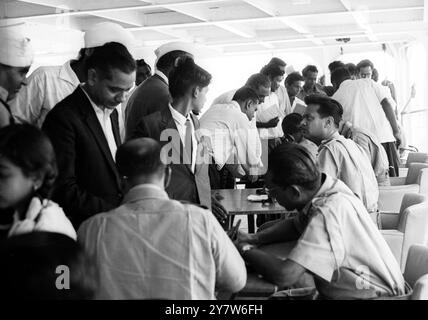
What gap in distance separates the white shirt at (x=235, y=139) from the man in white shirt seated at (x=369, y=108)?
512 millimetres

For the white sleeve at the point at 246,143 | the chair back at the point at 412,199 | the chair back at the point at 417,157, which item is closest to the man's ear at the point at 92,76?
the white sleeve at the point at 246,143

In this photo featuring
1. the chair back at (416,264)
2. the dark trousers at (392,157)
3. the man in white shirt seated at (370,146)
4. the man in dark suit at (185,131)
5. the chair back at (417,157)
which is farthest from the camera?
the chair back at (417,157)

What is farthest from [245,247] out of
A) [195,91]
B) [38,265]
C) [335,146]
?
[335,146]

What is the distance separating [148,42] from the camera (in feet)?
6.61

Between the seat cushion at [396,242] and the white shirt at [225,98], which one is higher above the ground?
the white shirt at [225,98]

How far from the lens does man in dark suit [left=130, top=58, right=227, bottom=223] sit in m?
1.88

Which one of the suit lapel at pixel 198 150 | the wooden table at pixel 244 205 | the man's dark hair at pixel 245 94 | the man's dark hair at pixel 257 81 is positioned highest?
the man's dark hair at pixel 257 81

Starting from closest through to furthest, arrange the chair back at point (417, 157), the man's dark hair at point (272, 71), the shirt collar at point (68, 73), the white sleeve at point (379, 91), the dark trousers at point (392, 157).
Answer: the shirt collar at point (68, 73), the man's dark hair at point (272, 71), the white sleeve at point (379, 91), the dark trousers at point (392, 157), the chair back at point (417, 157)

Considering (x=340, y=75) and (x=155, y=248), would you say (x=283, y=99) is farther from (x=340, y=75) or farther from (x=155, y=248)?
(x=155, y=248)

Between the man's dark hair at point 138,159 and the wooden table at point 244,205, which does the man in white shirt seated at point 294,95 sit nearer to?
the wooden table at point 244,205

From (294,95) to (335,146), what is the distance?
34cm

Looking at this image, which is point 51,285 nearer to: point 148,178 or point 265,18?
point 148,178

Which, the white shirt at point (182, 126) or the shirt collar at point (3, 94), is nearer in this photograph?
the shirt collar at point (3, 94)

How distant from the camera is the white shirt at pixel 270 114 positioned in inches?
120
